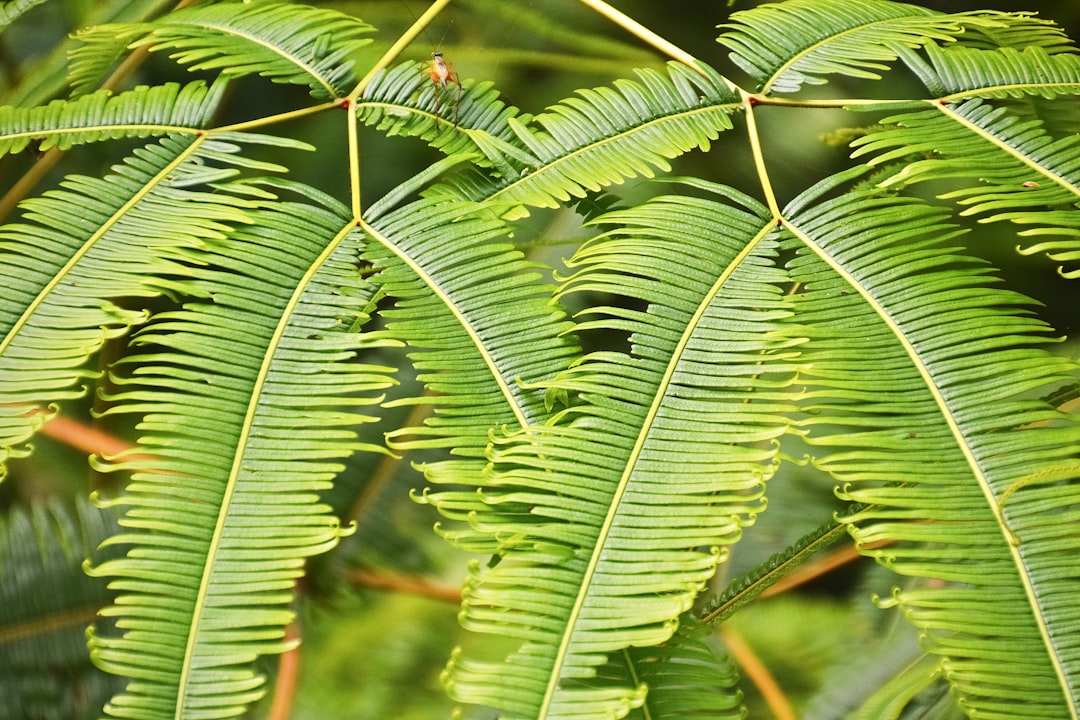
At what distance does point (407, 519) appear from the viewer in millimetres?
1347

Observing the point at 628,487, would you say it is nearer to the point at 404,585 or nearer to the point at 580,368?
the point at 580,368

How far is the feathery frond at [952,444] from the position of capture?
540 millimetres

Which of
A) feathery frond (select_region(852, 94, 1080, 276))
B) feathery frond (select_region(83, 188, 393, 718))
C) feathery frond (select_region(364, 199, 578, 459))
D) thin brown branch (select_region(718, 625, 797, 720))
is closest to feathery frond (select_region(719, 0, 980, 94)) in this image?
feathery frond (select_region(852, 94, 1080, 276))

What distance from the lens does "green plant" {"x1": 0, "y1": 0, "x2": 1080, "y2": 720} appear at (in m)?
0.56

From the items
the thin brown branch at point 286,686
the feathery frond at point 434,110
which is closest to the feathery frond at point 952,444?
the feathery frond at point 434,110

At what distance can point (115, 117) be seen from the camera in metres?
0.86

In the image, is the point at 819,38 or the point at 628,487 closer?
the point at 628,487

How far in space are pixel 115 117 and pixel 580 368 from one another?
0.62 metres

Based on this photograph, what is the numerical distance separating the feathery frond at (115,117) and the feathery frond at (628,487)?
19.6 inches

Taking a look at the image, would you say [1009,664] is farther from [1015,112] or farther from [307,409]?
[1015,112]

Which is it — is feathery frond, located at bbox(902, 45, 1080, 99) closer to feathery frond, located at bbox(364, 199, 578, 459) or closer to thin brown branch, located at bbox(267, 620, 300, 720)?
feathery frond, located at bbox(364, 199, 578, 459)

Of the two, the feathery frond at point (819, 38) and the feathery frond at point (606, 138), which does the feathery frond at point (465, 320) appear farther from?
the feathery frond at point (819, 38)

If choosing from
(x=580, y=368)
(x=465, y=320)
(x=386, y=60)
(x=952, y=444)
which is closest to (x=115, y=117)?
(x=386, y=60)

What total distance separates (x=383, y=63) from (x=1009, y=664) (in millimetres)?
859
